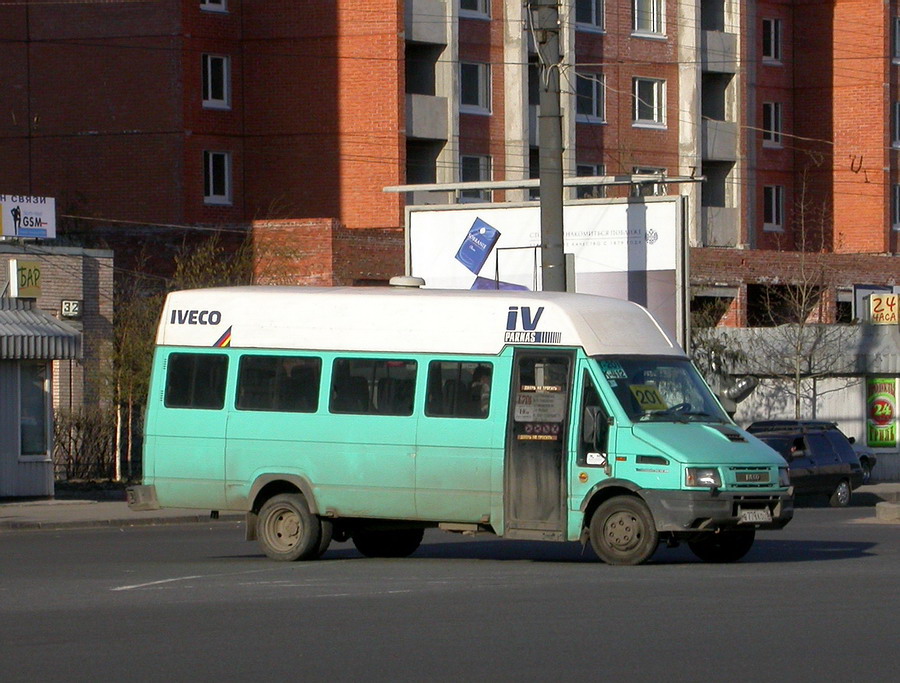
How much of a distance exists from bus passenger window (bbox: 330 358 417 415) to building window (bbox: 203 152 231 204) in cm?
3399

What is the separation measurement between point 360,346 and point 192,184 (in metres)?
33.4

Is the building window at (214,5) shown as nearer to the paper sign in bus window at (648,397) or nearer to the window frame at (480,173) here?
the window frame at (480,173)

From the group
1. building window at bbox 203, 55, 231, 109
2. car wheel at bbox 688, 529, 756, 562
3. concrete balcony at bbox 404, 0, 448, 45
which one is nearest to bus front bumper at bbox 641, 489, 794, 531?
car wheel at bbox 688, 529, 756, 562

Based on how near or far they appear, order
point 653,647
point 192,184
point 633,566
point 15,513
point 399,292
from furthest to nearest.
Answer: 1. point 192,184
2. point 15,513
3. point 399,292
4. point 633,566
5. point 653,647

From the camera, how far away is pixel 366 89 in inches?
2035

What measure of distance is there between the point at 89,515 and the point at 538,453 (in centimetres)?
1169

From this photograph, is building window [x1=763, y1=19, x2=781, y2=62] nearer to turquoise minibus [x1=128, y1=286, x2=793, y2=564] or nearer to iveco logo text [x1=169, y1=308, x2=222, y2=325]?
turquoise minibus [x1=128, y1=286, x2=793, y2=564]

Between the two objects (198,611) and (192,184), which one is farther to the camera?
(192,184)

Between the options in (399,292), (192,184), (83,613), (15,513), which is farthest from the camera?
(192,184)

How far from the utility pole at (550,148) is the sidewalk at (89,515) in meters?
5.54

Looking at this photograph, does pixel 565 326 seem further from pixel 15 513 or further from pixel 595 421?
pixel 15 513

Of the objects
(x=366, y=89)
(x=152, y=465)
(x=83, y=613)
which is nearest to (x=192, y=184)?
(x=366, y=89)

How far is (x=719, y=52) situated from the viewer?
201 feet

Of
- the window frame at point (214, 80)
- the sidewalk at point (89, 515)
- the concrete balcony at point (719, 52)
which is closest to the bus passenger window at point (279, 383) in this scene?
the sidewalk at point (89, 515)
